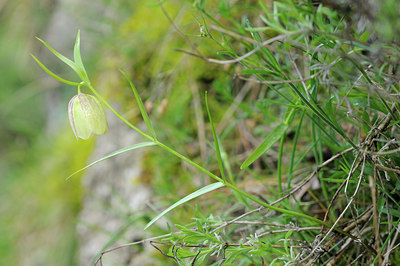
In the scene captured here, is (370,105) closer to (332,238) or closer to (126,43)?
(332,238)

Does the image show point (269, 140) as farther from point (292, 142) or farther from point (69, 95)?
point (69, 95)

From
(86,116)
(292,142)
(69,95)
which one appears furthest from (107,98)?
(69,95)

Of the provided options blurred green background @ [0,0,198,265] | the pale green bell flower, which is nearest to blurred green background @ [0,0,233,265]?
blurred green background @ [0,0,198,265]

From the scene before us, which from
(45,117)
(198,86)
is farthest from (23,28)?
(198,86)

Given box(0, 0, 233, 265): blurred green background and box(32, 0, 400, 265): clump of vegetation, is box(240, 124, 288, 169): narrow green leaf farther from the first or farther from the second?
box(0, 0, 233, 265): blurred green background

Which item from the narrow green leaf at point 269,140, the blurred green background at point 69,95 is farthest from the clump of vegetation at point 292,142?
the blurred green background at point 69,95

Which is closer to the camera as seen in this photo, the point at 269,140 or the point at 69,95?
the point at 269,140

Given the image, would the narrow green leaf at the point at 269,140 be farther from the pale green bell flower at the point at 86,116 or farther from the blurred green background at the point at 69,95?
the blurred green background at the point at 69,95
